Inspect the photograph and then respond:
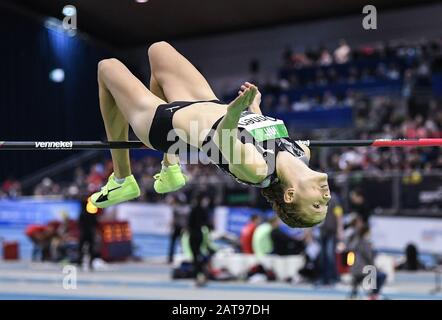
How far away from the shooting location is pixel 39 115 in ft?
77.1

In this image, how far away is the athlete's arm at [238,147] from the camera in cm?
382

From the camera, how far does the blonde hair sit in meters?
4.18

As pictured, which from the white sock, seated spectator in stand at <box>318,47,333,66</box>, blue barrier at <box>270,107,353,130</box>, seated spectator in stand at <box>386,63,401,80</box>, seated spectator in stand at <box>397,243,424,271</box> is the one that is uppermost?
seated spectator in stand at <box>318,47,333,66</box>

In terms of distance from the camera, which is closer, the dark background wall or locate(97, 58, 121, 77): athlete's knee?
locate(97, 58, 121, 77): athlete's knee

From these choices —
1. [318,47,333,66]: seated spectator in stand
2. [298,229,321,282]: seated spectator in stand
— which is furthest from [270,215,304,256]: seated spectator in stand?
[318,47,333,66]: seated spectator in stand

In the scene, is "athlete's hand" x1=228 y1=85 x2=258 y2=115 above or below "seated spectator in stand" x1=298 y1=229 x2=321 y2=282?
above

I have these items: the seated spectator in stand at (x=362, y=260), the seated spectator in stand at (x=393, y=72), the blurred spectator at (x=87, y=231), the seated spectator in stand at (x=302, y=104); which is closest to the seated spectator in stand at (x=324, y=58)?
the seated spectator in stand at (x=302, y=104)

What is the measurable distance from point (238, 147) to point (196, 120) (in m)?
0.44

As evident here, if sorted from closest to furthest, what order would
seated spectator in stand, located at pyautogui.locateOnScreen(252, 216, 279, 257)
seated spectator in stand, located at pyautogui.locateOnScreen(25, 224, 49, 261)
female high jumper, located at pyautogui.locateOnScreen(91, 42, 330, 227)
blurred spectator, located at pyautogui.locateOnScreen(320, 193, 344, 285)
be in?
female high jumper, located at pyautogui.locateOnScreen(91, 42, 330, 227) < blurred spectator, located at pyautogui.locateOnScreen(320, 193, 344, 285) < seated spectator in stand, located at pyautogui.locateOnScreen(252, 216, 279, 257) < seated spectator in stand, located at pyautogui.locateOnScreen(25, 224, 49, 261)

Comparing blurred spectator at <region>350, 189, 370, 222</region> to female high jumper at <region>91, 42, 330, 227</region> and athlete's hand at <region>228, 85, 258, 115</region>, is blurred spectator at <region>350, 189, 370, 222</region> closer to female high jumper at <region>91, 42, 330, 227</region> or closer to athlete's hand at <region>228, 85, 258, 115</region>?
female high jumper at <region>91, 42, 330, 227</region>

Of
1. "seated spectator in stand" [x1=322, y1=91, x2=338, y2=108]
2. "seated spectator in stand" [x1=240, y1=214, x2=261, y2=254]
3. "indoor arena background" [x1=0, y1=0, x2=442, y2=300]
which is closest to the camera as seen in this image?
"indoor arena background" [x1=0, y1=0, x2=442, y2=300]

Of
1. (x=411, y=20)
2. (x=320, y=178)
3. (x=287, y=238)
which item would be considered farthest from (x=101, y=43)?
(x=320, y=178)

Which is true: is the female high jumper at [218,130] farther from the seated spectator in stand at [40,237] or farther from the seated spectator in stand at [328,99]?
the seated spectator in stand at [328,99]

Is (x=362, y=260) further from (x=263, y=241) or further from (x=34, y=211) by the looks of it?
(x=34, y=211)
